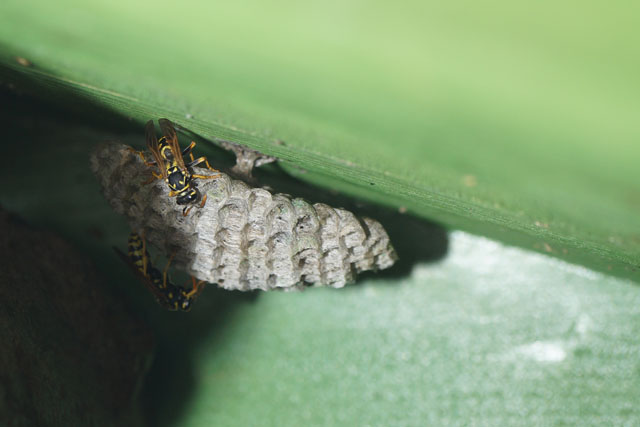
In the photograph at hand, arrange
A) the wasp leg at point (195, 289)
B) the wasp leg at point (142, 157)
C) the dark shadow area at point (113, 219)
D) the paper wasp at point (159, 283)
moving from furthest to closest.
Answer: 1. the wasp leg at point (195, 289)
2. the paper wasp at point (159, 283)
3. the dark shadow area at point (113, 219)
4. the wasp leg at point (142, 157)

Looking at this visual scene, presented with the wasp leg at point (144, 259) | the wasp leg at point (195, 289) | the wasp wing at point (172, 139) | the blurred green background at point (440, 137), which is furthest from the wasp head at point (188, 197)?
the wasp leg at point (195, 289)

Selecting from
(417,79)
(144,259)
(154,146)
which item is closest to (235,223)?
(154,146)

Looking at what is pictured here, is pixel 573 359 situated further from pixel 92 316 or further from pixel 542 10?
pixel 92 316

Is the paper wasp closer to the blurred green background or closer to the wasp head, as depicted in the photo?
the wasp head

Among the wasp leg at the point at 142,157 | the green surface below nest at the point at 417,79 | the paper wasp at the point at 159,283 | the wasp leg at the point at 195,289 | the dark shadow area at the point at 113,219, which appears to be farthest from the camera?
the wasp leg at the point at 195,289

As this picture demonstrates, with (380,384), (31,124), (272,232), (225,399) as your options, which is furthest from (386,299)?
(31,124)

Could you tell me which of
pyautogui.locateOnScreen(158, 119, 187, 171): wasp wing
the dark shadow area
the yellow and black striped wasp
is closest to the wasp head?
the yellow and black striped wasp

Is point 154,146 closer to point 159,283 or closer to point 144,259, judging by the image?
point 144,259

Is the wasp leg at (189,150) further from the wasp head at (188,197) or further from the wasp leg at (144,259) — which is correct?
the wasp leg at (144,259)
